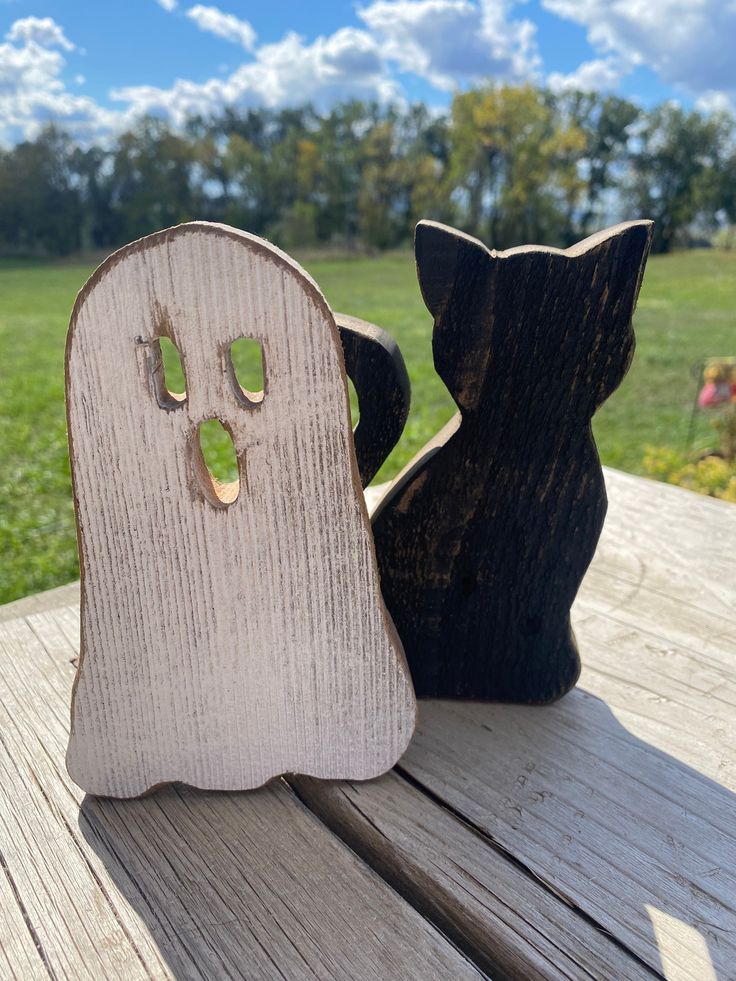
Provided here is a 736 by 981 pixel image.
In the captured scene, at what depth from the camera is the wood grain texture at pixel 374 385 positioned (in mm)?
1117

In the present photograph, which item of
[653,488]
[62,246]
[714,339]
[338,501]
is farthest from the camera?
[62,246]

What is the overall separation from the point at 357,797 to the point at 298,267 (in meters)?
0.73

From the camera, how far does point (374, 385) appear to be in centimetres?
114

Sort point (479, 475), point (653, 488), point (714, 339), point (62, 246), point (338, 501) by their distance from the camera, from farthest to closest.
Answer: point (62, 246), point (714, 339), point (653, 488), point (479, 475), point (338, 501)

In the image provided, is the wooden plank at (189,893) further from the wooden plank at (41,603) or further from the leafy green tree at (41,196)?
the leafy green tree at (41,196)

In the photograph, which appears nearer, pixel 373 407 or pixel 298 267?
pixel 298 267

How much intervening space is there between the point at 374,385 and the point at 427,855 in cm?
63

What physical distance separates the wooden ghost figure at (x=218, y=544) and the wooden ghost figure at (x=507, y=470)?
21cm

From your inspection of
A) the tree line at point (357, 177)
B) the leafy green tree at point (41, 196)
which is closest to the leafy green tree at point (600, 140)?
the tree line at point (357, 177)

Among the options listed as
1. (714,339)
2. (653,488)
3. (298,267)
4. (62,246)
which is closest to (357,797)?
(298,267)

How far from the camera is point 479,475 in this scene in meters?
1.26

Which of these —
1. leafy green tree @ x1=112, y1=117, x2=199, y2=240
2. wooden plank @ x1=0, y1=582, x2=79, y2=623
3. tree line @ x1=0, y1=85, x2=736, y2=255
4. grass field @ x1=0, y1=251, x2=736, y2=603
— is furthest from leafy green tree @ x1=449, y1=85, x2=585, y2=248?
wooden plank @ x1=0, y1=582, x2=79, y2=623

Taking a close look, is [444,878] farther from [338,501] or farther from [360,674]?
[338,501]

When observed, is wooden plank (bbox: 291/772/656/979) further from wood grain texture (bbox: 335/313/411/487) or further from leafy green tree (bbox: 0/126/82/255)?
leafy green tree (bbox: 0/126/82/255)
